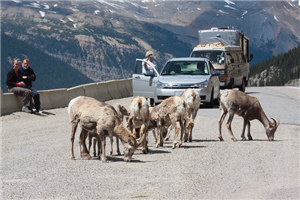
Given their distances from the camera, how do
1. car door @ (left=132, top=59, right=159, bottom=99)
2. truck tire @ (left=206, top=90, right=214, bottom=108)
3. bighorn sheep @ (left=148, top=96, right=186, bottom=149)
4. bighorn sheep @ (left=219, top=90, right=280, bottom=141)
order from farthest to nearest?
car door @ (left=132, top=59, right=159, bottom=99) → truck tire @ (left=206, top=90, right=214, bottom=108) → bighorn sheep @ (left=219, top=90, right=280, bottom=141) → bighorn sheep @ (left=148, top=96, right=186, bottom=149)

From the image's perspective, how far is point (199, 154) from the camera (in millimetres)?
11047

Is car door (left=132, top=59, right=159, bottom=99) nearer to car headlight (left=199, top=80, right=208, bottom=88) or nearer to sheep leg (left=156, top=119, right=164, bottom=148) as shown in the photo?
car headlight (left=199, top=80, right=208, bottom=88)

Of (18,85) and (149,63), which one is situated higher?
(149,63)

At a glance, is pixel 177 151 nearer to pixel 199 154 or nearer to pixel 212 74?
pixel 199 154

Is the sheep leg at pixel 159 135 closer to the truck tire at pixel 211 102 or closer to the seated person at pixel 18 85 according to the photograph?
the seated person at pixel 18 85

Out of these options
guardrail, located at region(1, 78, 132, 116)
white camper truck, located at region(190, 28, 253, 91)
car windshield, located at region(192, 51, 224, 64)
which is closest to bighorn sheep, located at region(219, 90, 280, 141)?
guardrail, located at region(1, 78, 132, 116)

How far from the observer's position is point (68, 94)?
75.6 feet

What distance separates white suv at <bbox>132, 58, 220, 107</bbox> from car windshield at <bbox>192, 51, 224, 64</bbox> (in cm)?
611

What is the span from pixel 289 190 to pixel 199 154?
322cm

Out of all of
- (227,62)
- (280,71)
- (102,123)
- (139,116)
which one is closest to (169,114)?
(139,116)

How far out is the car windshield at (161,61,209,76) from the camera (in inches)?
814

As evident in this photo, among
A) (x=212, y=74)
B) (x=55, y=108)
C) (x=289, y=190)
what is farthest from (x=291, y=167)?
(x=55, y=108)

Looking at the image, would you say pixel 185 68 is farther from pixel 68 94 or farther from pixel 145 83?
pixel 68 94

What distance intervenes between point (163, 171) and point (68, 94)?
14.3 metres
